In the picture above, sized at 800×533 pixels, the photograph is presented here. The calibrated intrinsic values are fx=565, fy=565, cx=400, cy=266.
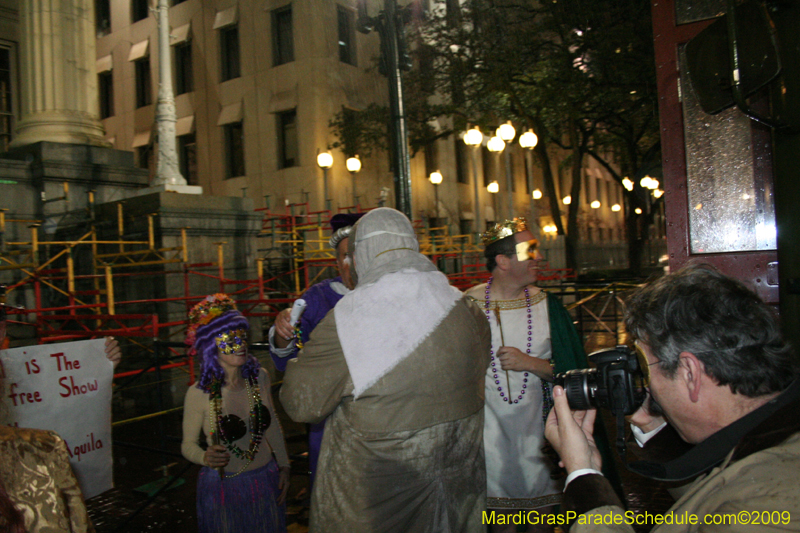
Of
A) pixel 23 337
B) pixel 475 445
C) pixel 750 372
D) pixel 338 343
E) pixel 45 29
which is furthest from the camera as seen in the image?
pixel 45 29

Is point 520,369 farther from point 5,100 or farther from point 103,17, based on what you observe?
point 103,17

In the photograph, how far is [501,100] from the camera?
19.5m

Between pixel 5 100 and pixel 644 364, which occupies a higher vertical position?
pixel 5 100

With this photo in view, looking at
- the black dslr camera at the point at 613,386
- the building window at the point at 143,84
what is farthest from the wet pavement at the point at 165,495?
the building window at the point at 143,84

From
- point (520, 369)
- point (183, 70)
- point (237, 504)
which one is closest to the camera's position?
point (237, 504)

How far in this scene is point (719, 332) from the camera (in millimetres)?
1482

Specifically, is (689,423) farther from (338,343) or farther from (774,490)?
(338,343)

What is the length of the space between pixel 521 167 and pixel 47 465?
31.9m

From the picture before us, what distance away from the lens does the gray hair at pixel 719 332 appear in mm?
1456

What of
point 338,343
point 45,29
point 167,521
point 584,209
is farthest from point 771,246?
point 584,209

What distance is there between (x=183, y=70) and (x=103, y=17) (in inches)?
249

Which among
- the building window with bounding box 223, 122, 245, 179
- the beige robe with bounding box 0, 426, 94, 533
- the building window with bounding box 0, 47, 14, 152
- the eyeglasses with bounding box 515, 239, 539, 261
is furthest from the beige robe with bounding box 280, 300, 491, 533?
the building window with bounding box 0, 47, 14, 152

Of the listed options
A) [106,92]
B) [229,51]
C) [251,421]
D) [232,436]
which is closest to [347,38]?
[229,51]

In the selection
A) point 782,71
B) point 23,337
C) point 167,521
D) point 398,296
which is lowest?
point 167,521
